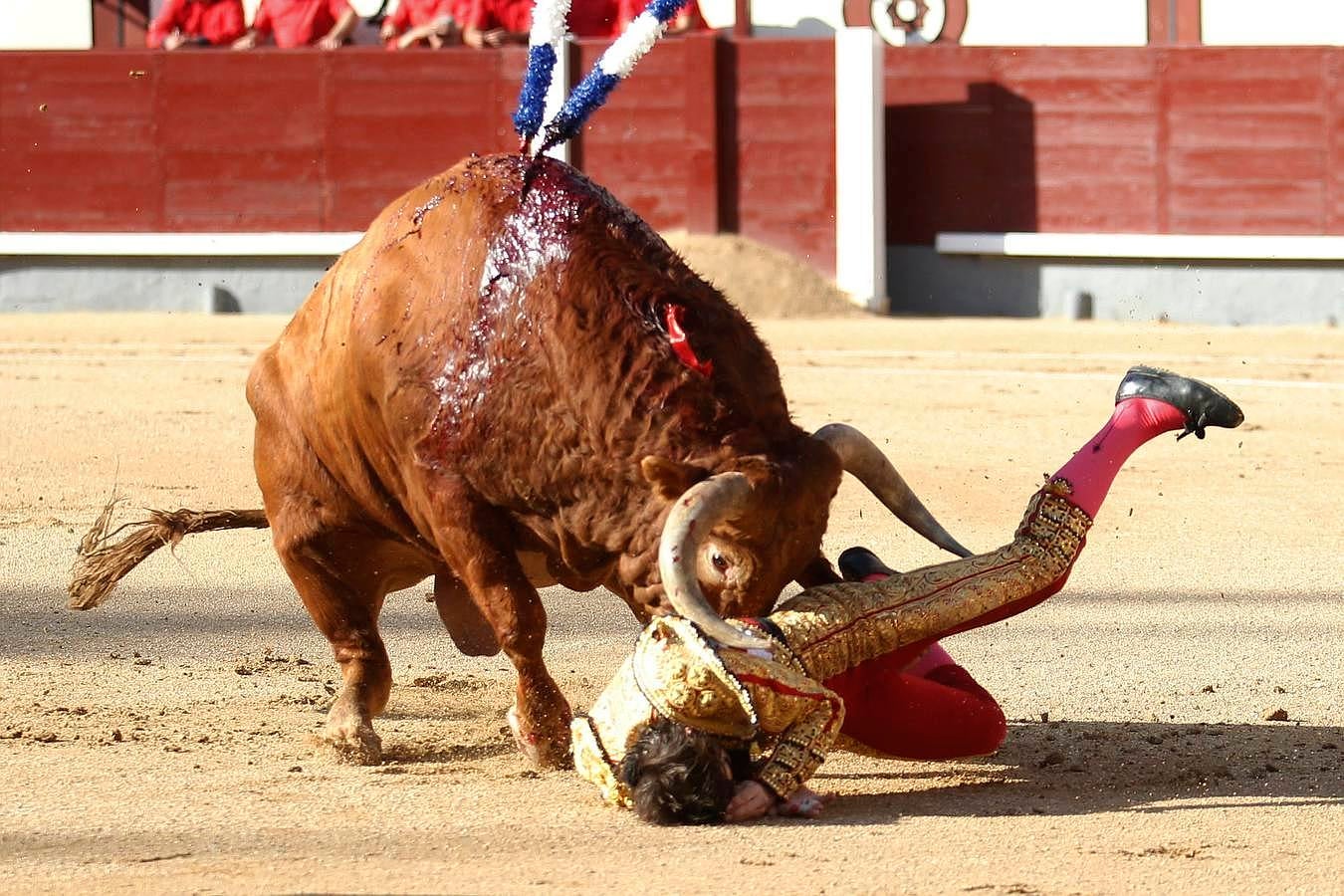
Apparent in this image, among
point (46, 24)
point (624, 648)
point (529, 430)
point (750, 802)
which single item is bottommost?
point (624, 648)

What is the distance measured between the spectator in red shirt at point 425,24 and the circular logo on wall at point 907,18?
2.32m

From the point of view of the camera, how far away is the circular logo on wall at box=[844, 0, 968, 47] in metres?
12.4

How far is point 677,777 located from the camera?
2.84 m

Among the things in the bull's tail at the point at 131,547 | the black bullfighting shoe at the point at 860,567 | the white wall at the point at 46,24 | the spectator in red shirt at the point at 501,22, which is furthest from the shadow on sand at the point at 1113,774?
the white wall at the point at 46,24

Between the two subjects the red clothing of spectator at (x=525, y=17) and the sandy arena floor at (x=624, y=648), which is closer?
the sandy arena floor at (x=624, y=648)

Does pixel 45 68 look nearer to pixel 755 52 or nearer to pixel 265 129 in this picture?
pixel 265 129

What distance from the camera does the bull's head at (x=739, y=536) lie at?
8.89ft

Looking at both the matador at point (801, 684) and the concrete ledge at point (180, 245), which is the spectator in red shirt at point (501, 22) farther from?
the matador at point (801, 684)

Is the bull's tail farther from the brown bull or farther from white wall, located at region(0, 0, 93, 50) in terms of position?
white wall, located at region(0, 0, 93, 50)

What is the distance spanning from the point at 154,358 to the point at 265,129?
9.97 feet

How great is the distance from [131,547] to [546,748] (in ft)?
3.73

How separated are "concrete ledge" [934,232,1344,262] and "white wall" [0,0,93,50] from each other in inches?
224

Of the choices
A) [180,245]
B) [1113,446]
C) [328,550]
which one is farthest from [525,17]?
[1113,446]

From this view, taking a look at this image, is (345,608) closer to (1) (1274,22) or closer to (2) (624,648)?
(2) (624,648)
